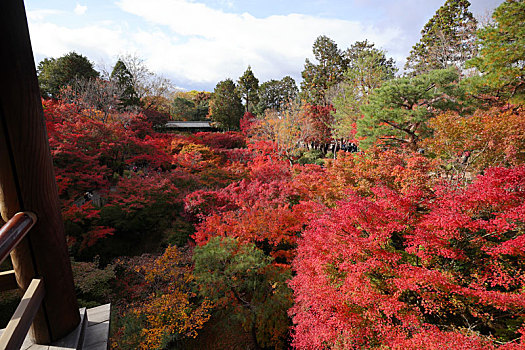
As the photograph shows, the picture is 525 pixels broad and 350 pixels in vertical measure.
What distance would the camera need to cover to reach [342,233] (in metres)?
4.85

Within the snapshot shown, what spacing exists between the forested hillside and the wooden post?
12.9 feet

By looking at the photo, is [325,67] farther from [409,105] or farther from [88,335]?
[88,335]

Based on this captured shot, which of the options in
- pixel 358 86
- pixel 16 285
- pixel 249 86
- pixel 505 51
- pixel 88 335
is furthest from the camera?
pixel 249 86

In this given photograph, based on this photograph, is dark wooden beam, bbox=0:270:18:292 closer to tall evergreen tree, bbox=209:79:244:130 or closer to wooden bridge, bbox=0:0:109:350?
wooden bridge, bbox=0:0:109:350

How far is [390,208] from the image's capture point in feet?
15.1

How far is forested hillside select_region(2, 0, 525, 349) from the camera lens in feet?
12.6

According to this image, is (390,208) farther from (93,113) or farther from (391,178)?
(93,113)

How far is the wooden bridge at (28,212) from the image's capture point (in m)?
1.30

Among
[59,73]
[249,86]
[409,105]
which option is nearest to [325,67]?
[249,86]

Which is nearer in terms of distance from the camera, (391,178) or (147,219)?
(391,178)

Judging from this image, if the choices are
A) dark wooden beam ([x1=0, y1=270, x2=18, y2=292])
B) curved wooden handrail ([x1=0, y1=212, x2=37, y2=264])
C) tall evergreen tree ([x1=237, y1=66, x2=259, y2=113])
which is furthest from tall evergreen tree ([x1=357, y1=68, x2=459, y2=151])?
tall evergreen tree ([x1=237, y1=66, x2=259, y2=113])

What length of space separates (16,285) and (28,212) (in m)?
0.54

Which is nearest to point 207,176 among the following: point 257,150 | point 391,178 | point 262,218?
point 262,218

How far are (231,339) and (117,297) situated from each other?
11.8ft
